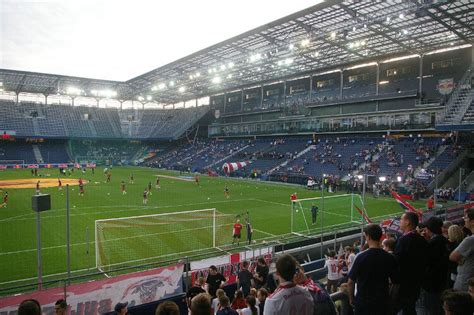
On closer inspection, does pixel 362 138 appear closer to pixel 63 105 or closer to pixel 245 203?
pixel 245 203

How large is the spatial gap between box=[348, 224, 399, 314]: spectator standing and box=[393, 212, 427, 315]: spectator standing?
0.53m

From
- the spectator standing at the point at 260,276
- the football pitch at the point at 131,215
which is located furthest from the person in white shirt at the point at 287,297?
the football pitch at the point at 131,215

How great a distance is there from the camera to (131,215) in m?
26.0

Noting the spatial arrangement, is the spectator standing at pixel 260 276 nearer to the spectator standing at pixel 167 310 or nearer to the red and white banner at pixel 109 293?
the red and white banner at pixel 109 293

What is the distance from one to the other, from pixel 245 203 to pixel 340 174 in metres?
18.5

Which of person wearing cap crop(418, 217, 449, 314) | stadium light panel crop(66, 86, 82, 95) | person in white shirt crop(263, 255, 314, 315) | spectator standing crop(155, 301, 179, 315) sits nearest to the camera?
spectator standing crop(155, 301, 179, 315)

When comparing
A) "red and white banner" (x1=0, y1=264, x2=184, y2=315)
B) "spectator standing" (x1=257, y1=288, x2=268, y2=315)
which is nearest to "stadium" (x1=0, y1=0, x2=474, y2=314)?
"red and white banner" (x1=0, y1=264, x2=184, y2=315)

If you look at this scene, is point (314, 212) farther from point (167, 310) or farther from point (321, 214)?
point (167, 310)

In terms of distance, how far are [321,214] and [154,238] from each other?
10.7 meters

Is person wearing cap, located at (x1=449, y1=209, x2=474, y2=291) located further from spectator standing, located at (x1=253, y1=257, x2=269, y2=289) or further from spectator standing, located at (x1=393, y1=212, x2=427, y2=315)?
spectator standing, located at (x1=253, y1=257, x2=269, y2=289)

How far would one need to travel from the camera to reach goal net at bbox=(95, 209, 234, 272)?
16.5m

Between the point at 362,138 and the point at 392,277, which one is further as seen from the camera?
the point at 362,138

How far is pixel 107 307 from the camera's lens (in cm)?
880

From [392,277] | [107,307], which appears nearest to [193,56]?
[107,307]
